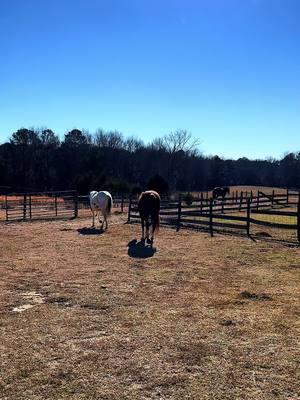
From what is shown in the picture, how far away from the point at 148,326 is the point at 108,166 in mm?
71268

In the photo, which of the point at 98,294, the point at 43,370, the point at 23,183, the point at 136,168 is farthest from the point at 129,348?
the point at 136,168

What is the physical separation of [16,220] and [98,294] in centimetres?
1372

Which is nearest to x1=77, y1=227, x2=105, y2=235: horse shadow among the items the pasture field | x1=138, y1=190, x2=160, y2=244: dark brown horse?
x1=138, y1=190, x2=160, y2=244: dark brown horse

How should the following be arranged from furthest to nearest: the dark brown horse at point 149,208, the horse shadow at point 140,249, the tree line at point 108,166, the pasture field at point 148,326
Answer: the tree line at point 108,166 < the dark brown horse at point 149,208 < the horse shadow at point 140,249 < the pasture field at point 148,326

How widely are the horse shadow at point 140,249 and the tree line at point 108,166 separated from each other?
110 ft

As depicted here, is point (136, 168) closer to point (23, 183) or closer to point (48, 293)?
point (23, 183)

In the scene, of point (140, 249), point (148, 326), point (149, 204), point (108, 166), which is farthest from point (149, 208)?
point (108, 166)

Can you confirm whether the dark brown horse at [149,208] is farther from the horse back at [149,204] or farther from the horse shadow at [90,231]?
the horse shadow at [90,231]

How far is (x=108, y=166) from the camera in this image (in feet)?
250

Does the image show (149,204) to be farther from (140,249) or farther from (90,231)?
(90,231)

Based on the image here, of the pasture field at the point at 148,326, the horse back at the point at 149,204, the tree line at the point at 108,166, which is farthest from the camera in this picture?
the tree line at the point at 108,166

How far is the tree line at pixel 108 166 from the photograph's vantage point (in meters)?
62.3

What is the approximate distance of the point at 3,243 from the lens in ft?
41.5

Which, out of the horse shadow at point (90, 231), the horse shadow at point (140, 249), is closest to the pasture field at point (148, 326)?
the horse shadow at point (140, 249)
